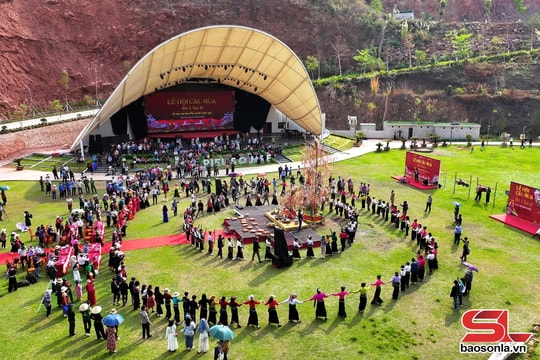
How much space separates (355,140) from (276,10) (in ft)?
140

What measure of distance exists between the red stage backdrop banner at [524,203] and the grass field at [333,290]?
1.56 meters

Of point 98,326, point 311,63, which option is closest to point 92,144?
point 98,326

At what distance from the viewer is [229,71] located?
4578cm

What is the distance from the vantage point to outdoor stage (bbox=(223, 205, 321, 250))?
872 inches

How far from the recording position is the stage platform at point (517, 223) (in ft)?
76.6

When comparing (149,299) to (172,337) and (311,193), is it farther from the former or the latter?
(311,193)

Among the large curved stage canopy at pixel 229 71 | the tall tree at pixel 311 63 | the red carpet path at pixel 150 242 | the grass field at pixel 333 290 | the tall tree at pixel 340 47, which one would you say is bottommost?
the grass field at pixel 333 290

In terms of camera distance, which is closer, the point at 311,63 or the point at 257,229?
the point at 257,229

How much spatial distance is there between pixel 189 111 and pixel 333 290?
36214 millimetres

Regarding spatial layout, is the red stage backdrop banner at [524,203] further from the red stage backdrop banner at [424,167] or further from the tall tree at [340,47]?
the tall tree at [340,47]

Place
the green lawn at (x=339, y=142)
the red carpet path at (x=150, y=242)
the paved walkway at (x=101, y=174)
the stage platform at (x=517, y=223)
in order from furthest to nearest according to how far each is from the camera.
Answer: the green lawn at (x=339, y=142)
the paved walkway at (x=101, y=174)
the stage platform at (x=517, y=223)
the red carpet path at (x=150, y=242)

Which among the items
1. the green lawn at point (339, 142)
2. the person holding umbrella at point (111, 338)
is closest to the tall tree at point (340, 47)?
the green lawn at point (339, 142)

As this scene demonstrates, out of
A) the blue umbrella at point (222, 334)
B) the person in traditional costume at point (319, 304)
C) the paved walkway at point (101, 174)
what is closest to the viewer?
the blue umbrella at point (222, 334)

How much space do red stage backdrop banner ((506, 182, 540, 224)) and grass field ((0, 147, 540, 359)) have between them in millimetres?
1556
